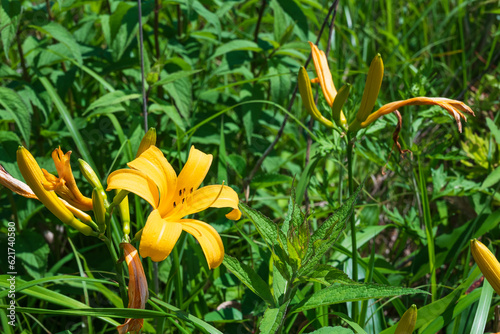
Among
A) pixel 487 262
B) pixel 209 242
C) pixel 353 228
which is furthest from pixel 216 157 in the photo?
pixel 487 262

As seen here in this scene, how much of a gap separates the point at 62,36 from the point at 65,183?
108cm

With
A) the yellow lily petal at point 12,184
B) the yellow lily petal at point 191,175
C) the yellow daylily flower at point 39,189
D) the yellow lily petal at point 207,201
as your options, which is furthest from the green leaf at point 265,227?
the yellow lily petal at point 12,184

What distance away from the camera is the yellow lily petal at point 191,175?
1.14 m

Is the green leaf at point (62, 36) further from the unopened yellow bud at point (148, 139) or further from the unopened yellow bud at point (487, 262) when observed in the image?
the unopened yellow bud at point (487, 262)

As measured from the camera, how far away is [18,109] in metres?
1.75

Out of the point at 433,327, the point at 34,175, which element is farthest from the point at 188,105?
the point at 433,327

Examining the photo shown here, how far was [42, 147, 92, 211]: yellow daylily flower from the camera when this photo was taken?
1044 millimetres

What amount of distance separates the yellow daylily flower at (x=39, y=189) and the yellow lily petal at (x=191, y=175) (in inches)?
9.0

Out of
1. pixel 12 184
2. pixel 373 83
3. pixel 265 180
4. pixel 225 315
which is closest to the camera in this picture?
pixel 12 184

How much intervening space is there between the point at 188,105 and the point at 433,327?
131 cm

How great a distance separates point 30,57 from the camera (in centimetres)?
213

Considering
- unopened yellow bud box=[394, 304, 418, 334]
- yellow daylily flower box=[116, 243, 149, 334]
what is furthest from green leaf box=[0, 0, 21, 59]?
unopened yellow bud box=[394, 304, 418, 334]

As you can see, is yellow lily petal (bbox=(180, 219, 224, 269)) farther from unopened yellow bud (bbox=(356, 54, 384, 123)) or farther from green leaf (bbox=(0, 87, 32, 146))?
green leaf (bbox=(0, 87, 32, 146))

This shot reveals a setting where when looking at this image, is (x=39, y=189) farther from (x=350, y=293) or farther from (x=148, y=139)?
(x=350, y=293)
